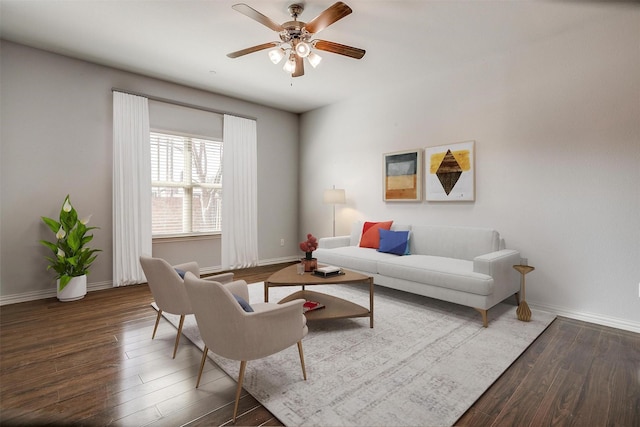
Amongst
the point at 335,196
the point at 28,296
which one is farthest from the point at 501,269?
the point at 28,296

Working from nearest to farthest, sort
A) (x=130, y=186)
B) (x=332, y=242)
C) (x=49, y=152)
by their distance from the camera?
1. (x=49, y=152)
2. (x=130, y=186)
3. (x=332, y=242)

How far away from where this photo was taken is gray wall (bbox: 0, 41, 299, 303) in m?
Result: 3.54

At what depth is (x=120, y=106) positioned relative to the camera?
422 centimetres

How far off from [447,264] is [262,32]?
3.16m

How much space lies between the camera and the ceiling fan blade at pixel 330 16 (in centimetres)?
224

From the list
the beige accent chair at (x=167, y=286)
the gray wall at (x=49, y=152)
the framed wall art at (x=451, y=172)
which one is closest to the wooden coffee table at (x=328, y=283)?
the beige accent chair at (x=167, y=286)

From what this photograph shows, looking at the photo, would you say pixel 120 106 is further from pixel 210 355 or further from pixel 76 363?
pixel 210 355

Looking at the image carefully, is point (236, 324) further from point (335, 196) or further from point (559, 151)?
point (335, 196)

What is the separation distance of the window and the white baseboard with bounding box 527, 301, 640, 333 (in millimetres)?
4713

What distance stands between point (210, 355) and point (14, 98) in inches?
150

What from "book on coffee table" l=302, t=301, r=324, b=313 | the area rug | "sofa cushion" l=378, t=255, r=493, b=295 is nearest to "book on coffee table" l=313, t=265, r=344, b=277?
"book on coffee table" l=302, t=301, r=324, b=313

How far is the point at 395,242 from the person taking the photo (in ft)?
13.5

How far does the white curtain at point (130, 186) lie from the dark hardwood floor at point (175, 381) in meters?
1.33

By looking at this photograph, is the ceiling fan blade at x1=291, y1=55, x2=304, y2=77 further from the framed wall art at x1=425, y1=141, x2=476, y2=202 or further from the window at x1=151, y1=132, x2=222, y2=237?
the window at x1=151, y1=132, x2=222, y2=237
